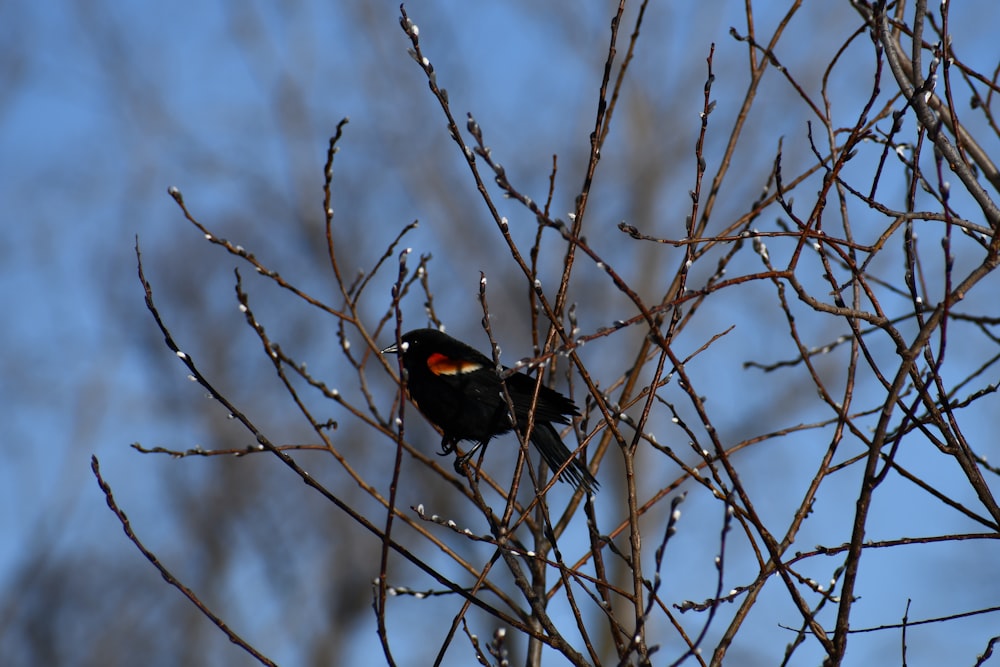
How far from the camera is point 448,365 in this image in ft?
13.4

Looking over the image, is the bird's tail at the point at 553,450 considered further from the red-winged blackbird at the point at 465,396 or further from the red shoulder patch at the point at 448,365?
the red shoulder patch at the point at 448,365

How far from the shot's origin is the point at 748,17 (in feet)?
8.38

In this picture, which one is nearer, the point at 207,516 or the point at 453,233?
the point at 453,233

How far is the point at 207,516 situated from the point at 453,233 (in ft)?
25.1

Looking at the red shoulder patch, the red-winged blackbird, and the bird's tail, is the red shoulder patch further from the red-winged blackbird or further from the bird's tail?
the bird's tail

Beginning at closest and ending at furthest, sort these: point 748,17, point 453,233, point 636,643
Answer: point 636,643 < point 748,17 < point 453,233

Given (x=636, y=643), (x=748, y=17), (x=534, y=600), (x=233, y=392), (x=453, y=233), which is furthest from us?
(x=233, y=392)

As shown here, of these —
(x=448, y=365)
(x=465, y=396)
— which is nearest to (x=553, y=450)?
(x=465, y=396)

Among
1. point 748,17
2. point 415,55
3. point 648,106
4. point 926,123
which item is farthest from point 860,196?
point 648,106

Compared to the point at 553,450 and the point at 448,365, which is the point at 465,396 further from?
the point at 553,450

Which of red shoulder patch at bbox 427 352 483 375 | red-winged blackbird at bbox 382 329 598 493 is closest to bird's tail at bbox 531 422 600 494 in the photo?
red-winged blackbird at bbox 382 329 598 493

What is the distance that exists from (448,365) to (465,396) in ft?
0.79

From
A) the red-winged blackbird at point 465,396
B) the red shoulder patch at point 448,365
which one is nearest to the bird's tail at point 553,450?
the red-winged blackbird at point 465,396

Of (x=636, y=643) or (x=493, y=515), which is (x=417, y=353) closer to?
(x=493, y=515)
